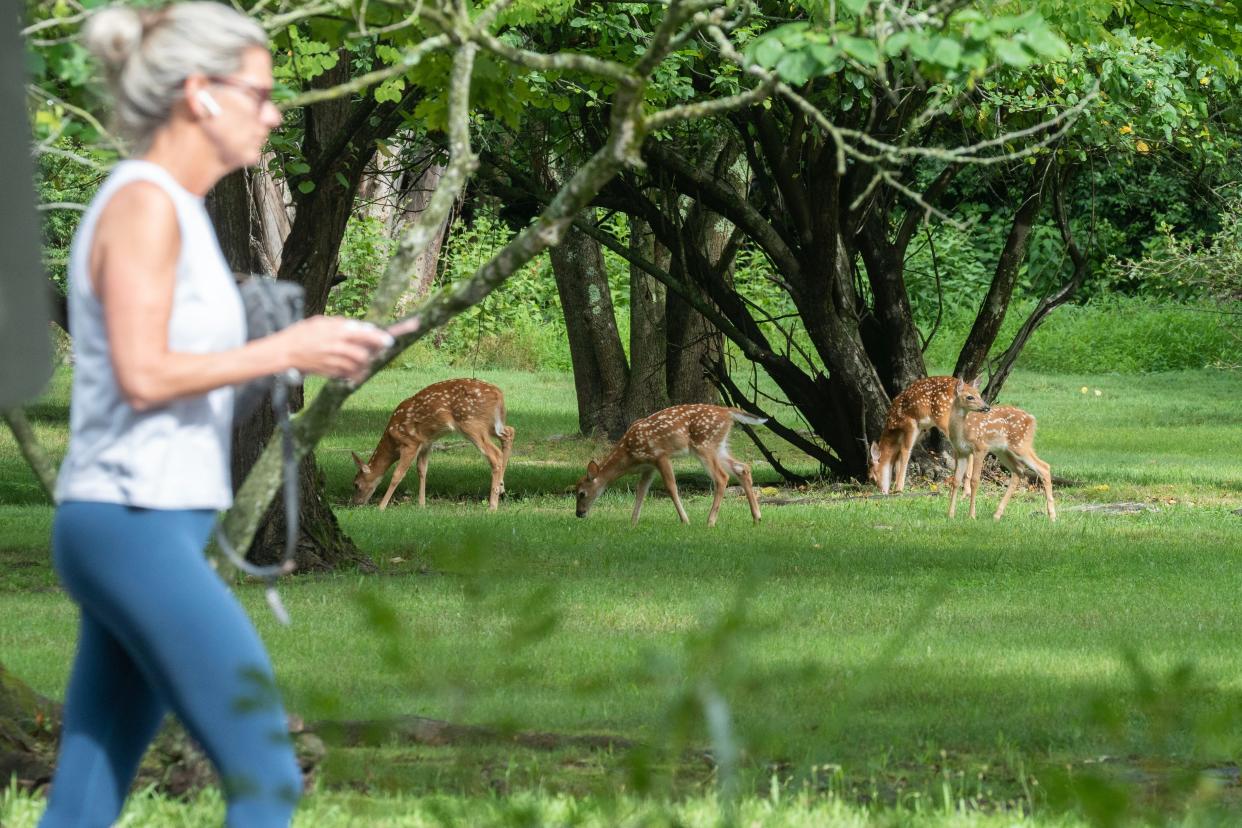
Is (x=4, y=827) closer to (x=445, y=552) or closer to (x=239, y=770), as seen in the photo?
(x=239, y=770)

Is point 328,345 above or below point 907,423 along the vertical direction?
above

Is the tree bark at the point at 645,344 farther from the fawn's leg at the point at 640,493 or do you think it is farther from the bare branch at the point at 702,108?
the bare branch at the point at 702,108

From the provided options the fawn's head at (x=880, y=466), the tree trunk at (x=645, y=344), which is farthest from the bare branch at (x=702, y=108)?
the tree trunk at (x=645, y=344)

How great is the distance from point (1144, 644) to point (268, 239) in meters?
17.1

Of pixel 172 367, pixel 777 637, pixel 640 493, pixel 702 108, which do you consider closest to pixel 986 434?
pixel 640 493

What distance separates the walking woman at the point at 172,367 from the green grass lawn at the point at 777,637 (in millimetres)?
295

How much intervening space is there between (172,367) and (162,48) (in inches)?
21.5

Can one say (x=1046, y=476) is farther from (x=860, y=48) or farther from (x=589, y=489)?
(x=860, y=48)

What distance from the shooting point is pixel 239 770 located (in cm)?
303

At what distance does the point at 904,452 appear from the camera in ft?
51.6

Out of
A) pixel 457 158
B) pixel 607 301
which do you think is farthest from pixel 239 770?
pixel 607 301

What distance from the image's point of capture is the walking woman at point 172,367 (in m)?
2.95

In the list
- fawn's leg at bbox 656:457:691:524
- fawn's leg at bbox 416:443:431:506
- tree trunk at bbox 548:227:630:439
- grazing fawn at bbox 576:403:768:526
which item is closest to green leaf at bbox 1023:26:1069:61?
fawn's leg at bbox 656:457:691:524

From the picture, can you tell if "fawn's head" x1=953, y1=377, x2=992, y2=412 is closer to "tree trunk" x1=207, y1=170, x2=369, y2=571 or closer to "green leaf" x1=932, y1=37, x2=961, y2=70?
"tree trunk" x1=207, y1=170, x2=369, y2=571
